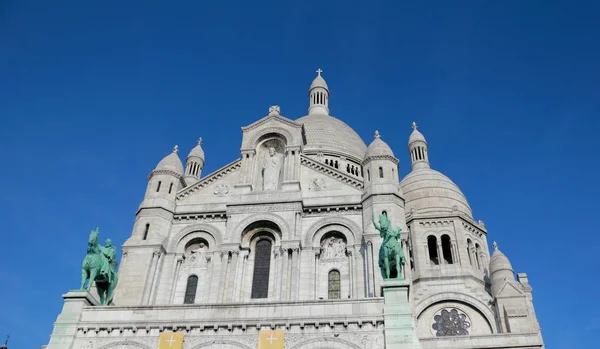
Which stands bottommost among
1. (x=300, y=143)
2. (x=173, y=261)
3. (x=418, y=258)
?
(x=173, y=261)

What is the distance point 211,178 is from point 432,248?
695 inches

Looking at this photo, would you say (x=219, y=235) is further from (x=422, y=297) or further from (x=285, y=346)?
(x=422, y=297)

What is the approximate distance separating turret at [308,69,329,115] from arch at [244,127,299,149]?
2841cm

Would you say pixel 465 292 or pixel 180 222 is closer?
pixel 180 222

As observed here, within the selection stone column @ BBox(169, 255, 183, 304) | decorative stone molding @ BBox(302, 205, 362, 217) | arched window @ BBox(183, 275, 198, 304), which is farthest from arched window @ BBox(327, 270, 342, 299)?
stone column @ BBox(169, 255, 183, 304)

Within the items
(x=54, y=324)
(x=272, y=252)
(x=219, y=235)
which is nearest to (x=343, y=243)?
(x=272, y=252)

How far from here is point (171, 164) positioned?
1359 inches

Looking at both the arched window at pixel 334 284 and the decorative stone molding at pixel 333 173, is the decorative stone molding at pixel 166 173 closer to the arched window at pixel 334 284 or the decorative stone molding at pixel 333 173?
the decorative stone molding at pixel 333 173

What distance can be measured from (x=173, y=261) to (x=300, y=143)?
33.0 feet

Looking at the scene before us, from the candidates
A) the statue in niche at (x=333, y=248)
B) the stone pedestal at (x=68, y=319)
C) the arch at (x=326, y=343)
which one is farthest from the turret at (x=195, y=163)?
the arch at (x=326, y=343)

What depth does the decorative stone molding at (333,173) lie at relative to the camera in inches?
1255

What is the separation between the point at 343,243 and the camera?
3019 cm

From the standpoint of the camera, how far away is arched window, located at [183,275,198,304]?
29.7m

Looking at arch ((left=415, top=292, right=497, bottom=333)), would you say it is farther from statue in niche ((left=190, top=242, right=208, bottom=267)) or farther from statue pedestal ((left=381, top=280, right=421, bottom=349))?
statue pedestal ((left=381, top=280, right=421, bottom=349))
